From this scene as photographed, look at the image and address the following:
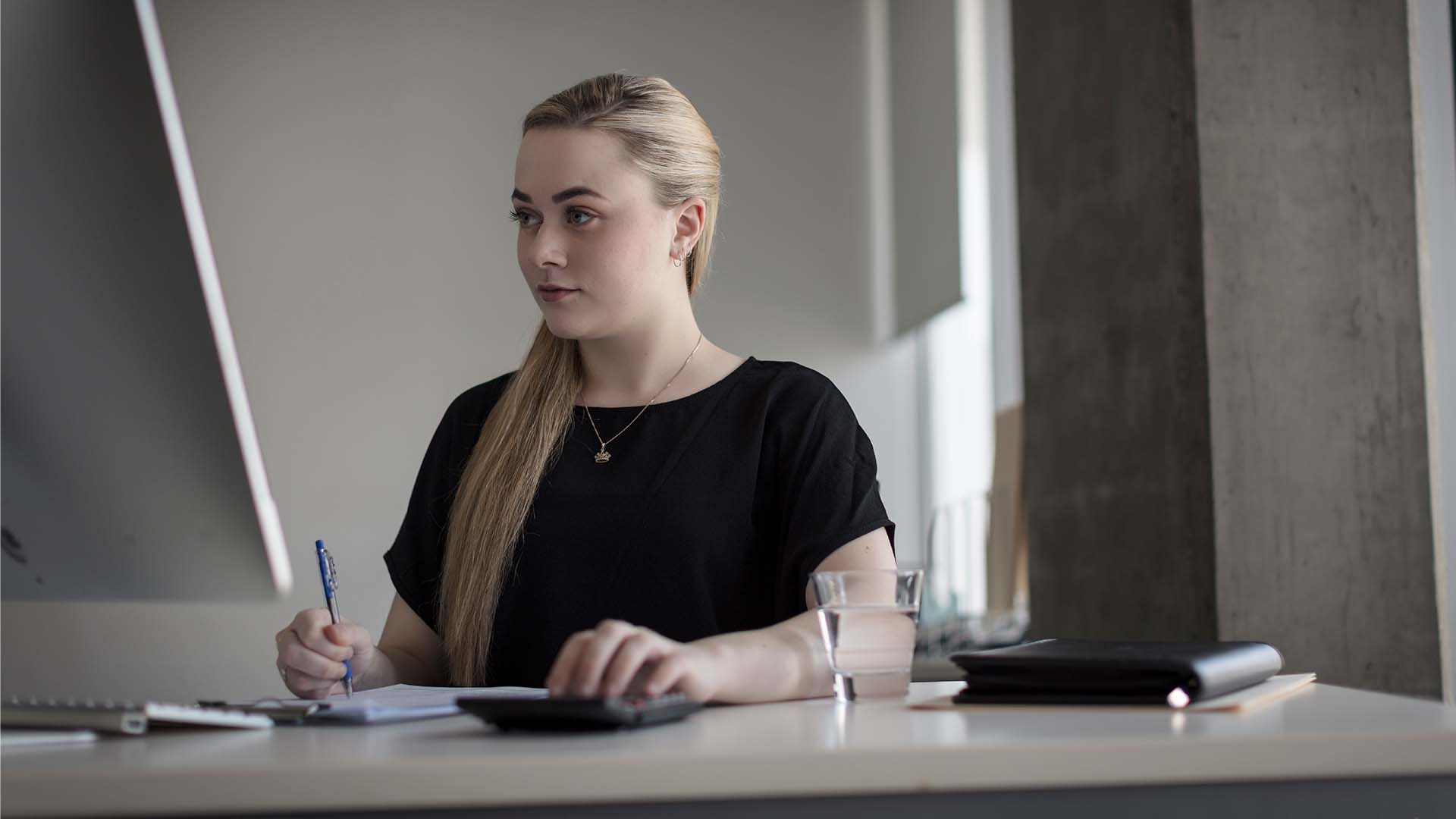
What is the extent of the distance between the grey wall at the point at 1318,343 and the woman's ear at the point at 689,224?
3.67 feet

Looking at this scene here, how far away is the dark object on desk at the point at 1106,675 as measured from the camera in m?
0.88

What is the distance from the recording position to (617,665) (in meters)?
0.83

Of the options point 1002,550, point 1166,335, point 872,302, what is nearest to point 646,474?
point 1166,335

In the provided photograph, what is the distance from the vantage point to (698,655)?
91cm

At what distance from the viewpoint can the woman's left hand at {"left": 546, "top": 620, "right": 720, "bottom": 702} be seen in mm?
827

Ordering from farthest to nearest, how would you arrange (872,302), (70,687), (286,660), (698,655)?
(872,302), (70,687), (286,660), (698,655)

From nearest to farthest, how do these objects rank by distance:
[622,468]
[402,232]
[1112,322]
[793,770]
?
[793,770]
[622,468]
[1112,322]
[402,232]

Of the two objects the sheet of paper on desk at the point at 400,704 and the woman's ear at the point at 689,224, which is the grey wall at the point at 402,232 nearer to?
the woman's ear at the point at 689,224

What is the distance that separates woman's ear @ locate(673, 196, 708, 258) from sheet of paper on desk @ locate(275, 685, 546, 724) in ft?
1.94

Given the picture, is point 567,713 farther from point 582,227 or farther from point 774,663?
point 582,227

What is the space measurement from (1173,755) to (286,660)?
29.3 inches

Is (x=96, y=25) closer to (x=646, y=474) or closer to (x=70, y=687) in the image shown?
(x=646, y=474)

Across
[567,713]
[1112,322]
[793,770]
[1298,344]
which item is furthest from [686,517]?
[1112,322]

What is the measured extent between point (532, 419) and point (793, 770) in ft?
2.89
